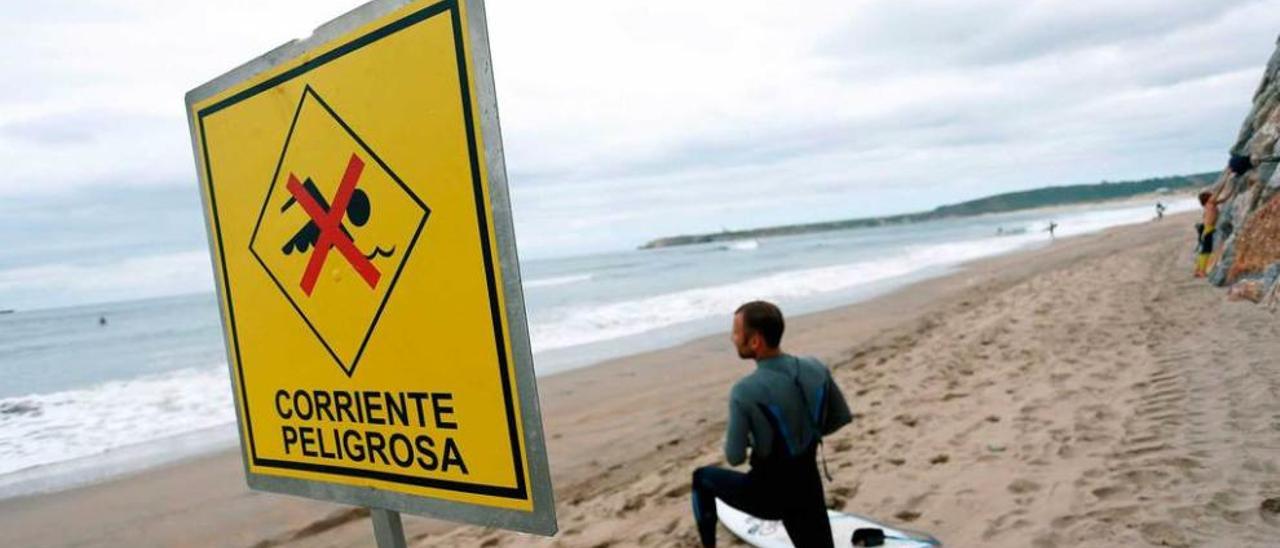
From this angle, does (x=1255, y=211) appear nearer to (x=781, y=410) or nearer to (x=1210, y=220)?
(x=1210, y=220)

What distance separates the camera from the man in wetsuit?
3186 millimetres

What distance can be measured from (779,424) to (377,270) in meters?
2.35

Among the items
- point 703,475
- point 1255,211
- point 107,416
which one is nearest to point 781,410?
point 703,475

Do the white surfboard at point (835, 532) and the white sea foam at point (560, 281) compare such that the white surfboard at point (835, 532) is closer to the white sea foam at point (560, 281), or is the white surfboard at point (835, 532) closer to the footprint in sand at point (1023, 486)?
the footprint in sand at point (1023, 486)

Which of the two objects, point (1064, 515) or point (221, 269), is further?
point (1064, 515)

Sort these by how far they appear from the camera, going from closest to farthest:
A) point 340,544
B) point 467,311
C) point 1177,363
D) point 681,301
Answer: point 467,311 → point 340,544 → point 1177,363 → point 681,301

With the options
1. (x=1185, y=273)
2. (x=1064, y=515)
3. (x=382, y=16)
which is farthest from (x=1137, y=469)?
(x=1185, y=273)

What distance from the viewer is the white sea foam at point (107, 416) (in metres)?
9.46

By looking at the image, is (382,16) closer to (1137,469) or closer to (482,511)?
(482,511)

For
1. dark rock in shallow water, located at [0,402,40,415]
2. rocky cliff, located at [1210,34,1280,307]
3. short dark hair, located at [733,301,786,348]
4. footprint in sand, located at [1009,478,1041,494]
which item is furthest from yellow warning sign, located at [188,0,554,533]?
dark rock in shallow water, located at [0,402,40,415]

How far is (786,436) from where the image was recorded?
3.21 metres

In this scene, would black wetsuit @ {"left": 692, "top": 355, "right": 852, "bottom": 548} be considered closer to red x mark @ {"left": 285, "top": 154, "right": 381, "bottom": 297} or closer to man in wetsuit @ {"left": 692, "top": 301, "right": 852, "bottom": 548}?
man in wetsuit @ {"left": 692, "top": 301, "right": 852, "bottom": 548}

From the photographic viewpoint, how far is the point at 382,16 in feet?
3.77

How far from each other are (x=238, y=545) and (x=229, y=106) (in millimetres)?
5425
